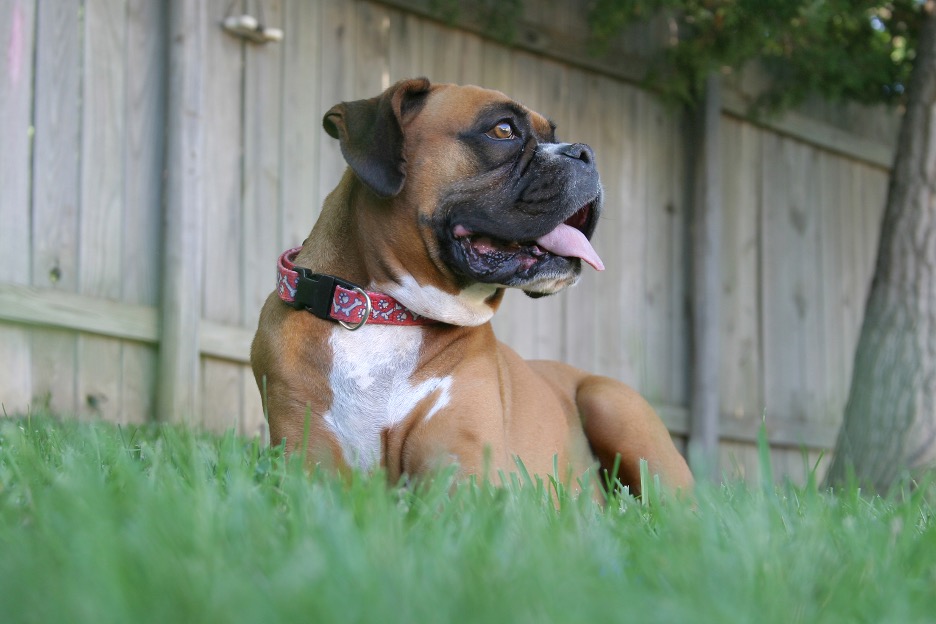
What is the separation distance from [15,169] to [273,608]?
4.27 meters

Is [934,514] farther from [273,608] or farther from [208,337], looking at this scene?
[208,337]

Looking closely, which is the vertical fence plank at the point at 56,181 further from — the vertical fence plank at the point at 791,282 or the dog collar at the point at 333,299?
the vertical fence plank at the point at 791,282

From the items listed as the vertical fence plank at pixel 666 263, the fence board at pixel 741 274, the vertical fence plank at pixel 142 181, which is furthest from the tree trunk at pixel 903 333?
the vertical fence plank at pixel 142 181

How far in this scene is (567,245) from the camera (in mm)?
3510

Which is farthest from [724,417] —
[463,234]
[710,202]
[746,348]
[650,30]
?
[463,234]

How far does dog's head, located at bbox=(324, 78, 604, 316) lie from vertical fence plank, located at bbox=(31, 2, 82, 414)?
215cm

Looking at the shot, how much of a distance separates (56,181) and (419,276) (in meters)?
2.58

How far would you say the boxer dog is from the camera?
10.6ft

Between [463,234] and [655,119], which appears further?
[655,119]

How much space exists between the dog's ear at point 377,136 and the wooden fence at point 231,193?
1.53m

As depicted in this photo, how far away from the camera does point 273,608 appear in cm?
127

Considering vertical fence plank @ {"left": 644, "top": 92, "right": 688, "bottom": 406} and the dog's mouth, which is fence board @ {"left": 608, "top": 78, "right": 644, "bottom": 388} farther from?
the dog's mouth

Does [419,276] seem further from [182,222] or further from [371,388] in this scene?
[182,222]

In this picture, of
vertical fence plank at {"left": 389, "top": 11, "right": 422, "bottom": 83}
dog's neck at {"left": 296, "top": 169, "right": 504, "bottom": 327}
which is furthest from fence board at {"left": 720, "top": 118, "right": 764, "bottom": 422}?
dog's neck at {"left": 296, "top": 169, "right": 504, "bottom": 327}
